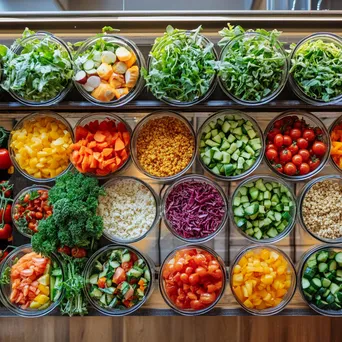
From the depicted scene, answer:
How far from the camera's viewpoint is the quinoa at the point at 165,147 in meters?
2.31

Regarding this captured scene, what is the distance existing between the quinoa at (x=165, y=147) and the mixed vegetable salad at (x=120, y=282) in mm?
542

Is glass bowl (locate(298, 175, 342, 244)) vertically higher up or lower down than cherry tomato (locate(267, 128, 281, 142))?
lower down

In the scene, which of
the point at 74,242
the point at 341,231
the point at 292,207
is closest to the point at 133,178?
the point at 74,242

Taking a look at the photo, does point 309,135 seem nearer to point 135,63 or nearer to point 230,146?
point 230,146

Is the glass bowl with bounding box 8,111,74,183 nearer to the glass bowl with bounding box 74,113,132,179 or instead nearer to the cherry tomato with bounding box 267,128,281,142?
the glass bowl with bounding box 74,113,132,179

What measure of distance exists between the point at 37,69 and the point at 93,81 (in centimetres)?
29

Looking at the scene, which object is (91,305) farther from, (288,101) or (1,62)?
(288,101)

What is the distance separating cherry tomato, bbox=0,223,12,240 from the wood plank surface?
0.61 metres

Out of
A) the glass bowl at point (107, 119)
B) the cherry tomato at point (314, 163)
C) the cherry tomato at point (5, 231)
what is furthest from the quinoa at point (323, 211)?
the cherry tomato at point (5, 231)

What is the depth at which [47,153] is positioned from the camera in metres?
2.31

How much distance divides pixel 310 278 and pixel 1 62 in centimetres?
214

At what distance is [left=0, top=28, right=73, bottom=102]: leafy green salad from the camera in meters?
2.08

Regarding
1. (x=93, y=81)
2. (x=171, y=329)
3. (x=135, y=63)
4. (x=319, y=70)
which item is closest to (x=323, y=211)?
(x=319, y=70)

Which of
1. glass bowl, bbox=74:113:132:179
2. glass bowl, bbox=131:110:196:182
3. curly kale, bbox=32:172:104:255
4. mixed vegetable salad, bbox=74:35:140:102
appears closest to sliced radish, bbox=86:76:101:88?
mixed vegetable salad, bbox=74:35:140:102
